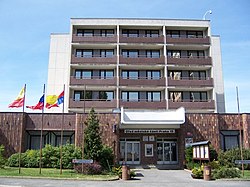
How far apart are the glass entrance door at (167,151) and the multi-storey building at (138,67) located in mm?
12334

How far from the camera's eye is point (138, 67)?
4569 centimetres

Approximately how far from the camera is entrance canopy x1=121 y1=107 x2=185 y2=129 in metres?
28.8

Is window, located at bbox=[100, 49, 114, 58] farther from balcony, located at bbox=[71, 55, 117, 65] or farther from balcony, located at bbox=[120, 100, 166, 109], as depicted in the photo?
balcony, located at bbox=[120, 100, 166, 109]

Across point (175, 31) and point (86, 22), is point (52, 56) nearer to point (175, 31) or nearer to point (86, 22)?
point (86, 22)

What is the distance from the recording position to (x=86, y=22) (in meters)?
46.9

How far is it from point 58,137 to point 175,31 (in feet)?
92.0

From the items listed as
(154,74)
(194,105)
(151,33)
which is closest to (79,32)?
(151,33)

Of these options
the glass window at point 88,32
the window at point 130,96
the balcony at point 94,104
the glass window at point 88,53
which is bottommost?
the balcony at point 94,104

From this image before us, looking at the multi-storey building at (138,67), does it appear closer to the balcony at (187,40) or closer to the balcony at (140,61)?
the balcony at (140,61)

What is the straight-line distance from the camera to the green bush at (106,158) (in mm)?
25331

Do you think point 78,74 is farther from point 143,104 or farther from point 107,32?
point 143,104

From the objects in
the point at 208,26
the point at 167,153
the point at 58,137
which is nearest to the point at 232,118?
the point at 167,153

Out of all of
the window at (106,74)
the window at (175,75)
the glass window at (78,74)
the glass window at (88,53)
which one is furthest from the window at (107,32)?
the window at (175,75)

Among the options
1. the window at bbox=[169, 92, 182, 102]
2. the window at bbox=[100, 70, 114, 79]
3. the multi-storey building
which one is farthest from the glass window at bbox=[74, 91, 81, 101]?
the window at bbox=[169, 92, 182, 102]
